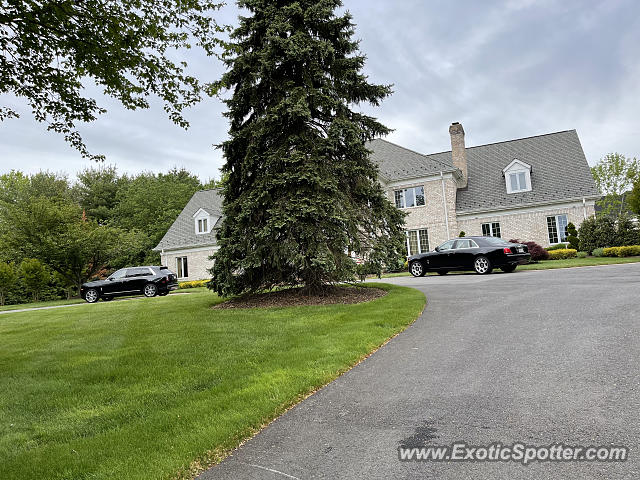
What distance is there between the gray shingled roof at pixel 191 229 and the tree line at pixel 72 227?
296 centimetres

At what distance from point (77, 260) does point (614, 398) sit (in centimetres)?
3206

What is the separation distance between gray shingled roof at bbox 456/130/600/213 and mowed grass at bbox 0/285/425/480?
2164cm

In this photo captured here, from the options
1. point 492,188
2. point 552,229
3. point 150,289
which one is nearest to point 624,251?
point 552,229

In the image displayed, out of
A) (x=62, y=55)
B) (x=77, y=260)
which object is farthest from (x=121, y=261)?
(x=62, y=55)

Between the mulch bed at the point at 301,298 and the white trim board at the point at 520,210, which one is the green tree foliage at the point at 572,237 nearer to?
the white trim board at the point at 520,210

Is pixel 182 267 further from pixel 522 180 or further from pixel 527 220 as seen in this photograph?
pixel 522 180

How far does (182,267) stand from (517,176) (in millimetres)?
27666

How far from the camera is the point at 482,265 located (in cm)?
1662

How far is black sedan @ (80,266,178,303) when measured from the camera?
2086 centimetres

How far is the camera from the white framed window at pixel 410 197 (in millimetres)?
29312

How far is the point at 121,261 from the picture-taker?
143ft

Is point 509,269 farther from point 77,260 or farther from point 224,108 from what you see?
point 77,260

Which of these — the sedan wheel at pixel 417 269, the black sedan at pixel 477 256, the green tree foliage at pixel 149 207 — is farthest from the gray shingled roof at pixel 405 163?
the green tree foliage at pixel 149 207

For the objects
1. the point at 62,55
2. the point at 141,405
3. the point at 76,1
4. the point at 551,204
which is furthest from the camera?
the point at 551,204
